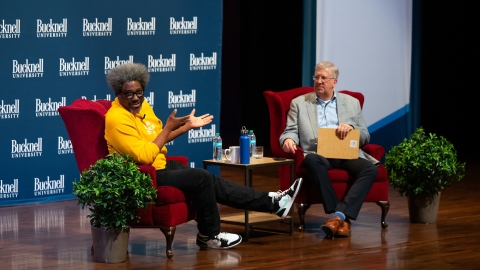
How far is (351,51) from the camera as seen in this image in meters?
8.45

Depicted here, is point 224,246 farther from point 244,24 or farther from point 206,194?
A: point 244,24

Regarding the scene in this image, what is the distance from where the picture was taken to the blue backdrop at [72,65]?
701cm

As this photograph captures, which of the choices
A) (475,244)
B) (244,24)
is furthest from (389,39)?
(475,244)

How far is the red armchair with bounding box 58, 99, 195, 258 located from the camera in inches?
204

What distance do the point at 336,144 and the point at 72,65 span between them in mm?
2439

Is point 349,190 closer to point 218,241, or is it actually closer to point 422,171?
point 422,171

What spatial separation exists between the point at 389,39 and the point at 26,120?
3.69 meters

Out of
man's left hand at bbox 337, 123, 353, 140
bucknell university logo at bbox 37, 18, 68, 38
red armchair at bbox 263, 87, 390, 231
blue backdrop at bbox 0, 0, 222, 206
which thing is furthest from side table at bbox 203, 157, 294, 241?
bucknell university logo at bbox 37, 18, 68, 38

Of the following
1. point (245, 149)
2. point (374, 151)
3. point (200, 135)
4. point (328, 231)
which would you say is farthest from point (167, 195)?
point (200, 135)

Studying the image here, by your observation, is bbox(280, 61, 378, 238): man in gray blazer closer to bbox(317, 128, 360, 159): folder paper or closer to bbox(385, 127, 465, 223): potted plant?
bbox(317, 128, 360, 159): folder paper

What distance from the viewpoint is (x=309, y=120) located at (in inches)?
245

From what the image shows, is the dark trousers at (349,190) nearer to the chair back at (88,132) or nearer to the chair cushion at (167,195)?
the chair cushion at (167,195)

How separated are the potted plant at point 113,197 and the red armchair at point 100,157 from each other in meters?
0.12

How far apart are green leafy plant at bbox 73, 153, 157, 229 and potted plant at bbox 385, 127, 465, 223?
6.70ft
